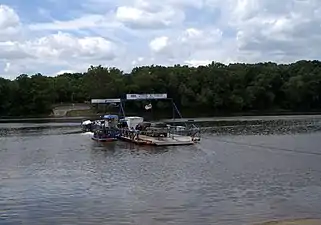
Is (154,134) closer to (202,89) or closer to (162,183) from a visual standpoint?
(162,183)

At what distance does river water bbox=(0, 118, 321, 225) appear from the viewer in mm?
21969

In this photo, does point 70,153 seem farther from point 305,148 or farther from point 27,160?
point 305,148

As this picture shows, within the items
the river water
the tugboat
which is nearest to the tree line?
the tugboat

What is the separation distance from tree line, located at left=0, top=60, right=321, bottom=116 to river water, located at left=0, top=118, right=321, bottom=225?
81.1 meters

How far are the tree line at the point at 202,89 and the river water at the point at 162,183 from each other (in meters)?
81.1

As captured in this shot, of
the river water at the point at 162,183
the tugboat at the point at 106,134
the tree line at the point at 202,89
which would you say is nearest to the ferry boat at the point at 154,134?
the tugboat at the point at 106,134

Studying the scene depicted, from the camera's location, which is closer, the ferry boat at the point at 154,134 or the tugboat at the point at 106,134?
the ferry boat at the point at 154,134

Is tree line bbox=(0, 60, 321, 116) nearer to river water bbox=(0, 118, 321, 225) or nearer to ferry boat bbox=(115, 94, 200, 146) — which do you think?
ferry boat bbox=(115, 94, 200, 146)

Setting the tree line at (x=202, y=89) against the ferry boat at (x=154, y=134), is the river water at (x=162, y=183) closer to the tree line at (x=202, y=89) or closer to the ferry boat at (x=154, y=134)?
the ferry boat at (x=154, y=134)

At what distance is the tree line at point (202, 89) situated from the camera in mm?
135500

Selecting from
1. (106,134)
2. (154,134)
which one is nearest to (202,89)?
(106,134)

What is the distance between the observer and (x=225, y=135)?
6619cm

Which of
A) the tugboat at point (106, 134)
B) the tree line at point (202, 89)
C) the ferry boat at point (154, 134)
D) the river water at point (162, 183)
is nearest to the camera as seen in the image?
the river water at point (162, 183)

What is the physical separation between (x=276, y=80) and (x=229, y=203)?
12009cm
